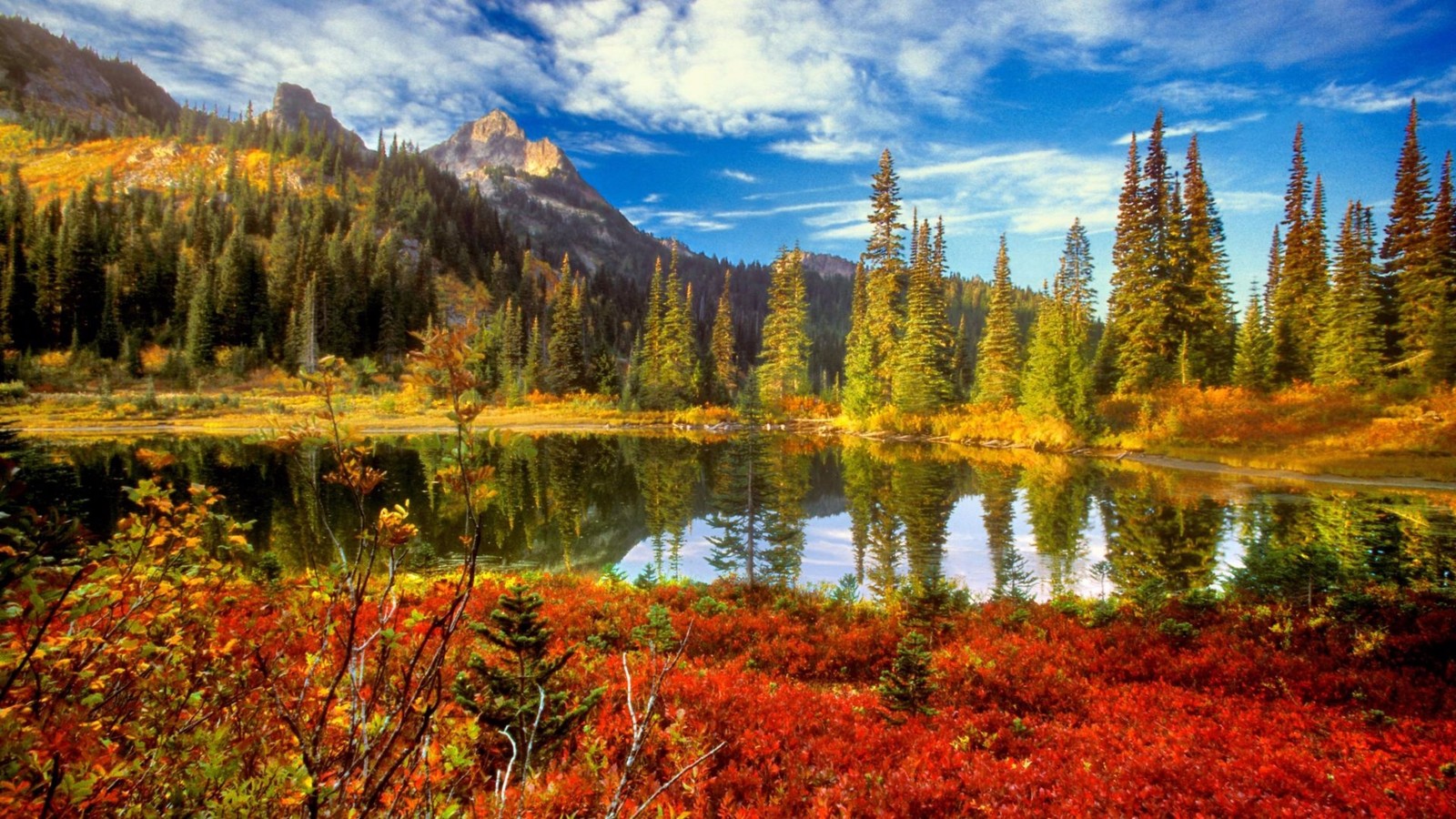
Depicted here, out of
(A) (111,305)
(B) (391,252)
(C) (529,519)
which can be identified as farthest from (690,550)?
(B) (391,252)

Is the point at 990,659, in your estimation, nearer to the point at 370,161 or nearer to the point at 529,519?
the point at 529,519

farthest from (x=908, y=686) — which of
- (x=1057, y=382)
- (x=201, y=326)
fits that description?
(x=201, y=326)

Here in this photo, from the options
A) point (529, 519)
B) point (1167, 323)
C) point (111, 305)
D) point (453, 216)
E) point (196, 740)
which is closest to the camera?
point (196, 740)

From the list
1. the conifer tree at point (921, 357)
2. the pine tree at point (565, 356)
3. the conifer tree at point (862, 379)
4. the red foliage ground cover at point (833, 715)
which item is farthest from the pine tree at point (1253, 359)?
the pine tree at point (565, 356)

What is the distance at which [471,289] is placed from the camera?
300 feet

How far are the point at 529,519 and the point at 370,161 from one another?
130 meters

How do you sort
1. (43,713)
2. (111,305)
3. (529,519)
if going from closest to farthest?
(43,713) → (529,519) → (111,305)

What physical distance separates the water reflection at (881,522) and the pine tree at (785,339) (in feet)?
93.6

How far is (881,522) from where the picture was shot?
18.2 m

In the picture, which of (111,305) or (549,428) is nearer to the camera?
(549,428)

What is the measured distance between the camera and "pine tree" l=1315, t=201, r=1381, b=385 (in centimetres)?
3017

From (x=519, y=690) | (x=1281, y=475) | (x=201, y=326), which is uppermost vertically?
(x=201, y=326)

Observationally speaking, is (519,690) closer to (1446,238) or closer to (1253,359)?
(1253,359)

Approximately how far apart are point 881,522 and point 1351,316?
99.8 feet
